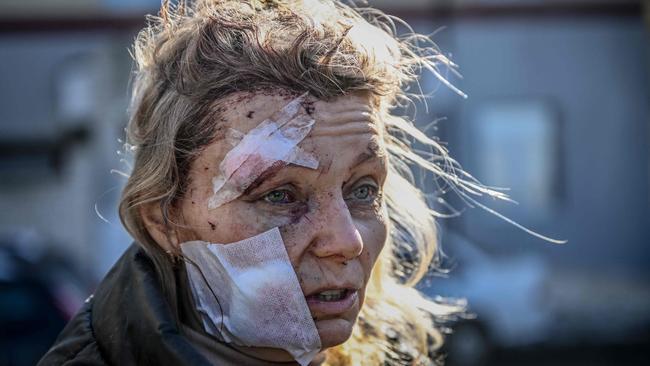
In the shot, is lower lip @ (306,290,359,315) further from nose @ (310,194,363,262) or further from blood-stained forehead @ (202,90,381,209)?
blood-stained forehead @ (202,90,381,209)

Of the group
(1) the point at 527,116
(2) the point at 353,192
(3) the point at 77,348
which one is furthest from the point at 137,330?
(1) the point at 527,116

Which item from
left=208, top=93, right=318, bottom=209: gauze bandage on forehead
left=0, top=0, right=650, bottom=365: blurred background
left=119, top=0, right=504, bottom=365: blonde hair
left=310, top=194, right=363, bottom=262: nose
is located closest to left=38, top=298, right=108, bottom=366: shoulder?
left=119, top=0, right=504, bottom=365: blonde hair

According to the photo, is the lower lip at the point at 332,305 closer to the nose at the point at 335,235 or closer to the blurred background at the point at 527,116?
the nose at the point at 335,235

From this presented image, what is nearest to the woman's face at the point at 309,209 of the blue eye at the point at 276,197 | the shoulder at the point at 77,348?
the blue eye at the point at 276,197

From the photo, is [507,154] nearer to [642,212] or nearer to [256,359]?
[642,212]

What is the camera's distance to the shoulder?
211 centimetres

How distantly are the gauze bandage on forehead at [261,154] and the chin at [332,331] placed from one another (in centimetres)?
35

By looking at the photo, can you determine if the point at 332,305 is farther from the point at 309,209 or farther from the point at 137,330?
the point at 137,330

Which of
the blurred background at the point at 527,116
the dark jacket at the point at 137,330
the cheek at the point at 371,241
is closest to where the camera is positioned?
the dark jacket at the point at 137,330

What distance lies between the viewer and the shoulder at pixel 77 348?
6.91ft

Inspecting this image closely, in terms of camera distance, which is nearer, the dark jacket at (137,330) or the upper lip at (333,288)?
the dark jacket at (137,330)

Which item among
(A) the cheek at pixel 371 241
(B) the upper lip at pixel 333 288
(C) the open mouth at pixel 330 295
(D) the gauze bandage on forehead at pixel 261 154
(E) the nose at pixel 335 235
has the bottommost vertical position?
(C) the open mouth at pixel 330 295

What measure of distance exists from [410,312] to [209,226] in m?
0.83

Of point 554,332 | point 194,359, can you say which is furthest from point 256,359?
point 554,332
